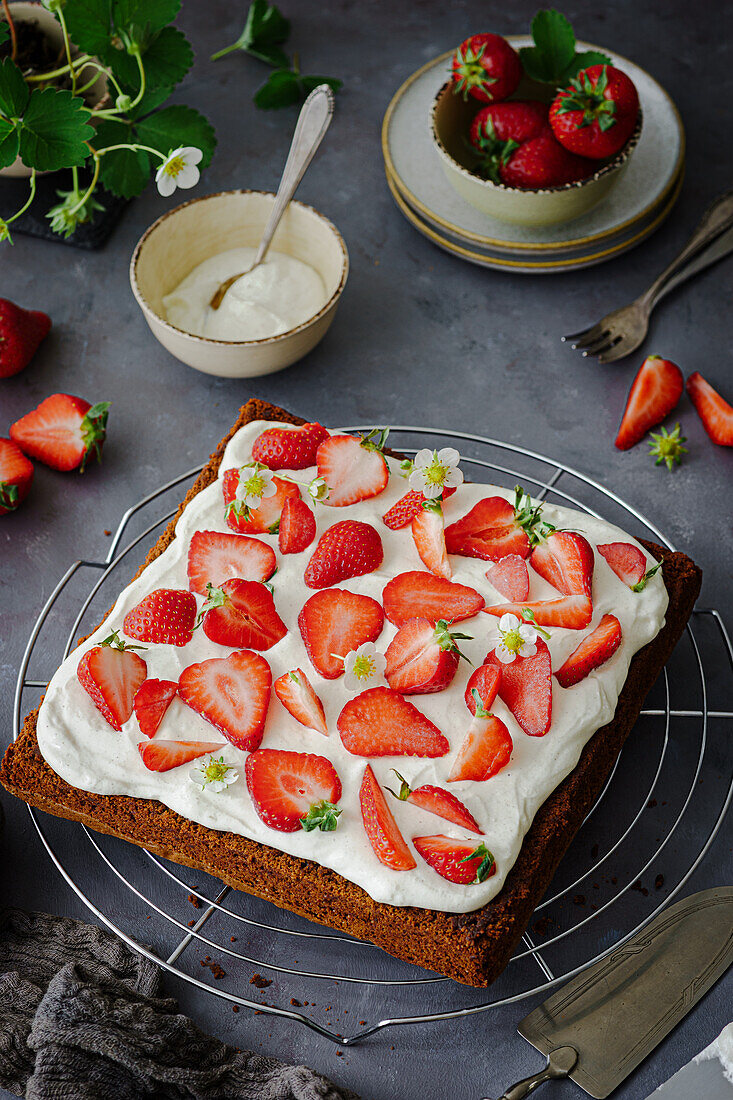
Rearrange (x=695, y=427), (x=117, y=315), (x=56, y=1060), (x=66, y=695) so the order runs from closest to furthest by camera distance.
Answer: (x=56, y=1060)
(x=66, y=695)
(x=695, y=427)
(x=117, y=315)

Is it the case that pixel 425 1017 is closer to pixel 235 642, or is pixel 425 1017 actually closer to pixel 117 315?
pixel 235 642

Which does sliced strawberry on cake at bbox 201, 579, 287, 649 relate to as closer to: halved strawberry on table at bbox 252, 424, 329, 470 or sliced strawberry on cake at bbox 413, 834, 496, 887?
halved strawberry on table at bbox 252, 424, 329, 470

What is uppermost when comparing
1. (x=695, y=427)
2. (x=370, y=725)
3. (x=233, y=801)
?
(x=695, y=427)

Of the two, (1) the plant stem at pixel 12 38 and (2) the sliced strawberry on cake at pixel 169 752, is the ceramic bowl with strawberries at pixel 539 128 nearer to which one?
(1) the plant stem at pixel 12 38

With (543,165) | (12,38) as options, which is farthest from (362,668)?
(12,38)

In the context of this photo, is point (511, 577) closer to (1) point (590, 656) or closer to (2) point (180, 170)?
(1) point (590, 656)

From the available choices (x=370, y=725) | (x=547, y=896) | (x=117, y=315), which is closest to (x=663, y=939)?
(x=547, y=896)
